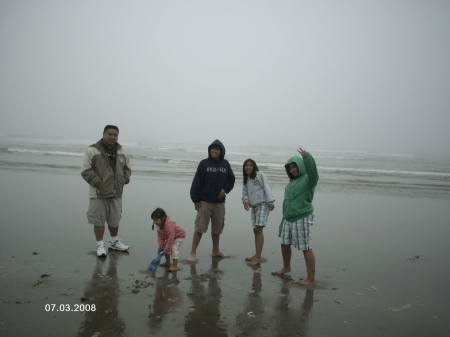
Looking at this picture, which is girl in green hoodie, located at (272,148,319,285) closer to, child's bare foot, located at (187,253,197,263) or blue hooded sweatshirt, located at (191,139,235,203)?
blue hooded sweatshirt, located at (191,139,235,203)

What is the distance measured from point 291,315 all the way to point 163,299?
4.53 ft

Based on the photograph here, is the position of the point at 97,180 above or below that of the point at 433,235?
above

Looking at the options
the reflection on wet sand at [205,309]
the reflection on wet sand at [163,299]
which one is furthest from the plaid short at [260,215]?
the reflection on wet sand at [163,299]

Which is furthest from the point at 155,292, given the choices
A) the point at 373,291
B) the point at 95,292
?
the point at 373,291

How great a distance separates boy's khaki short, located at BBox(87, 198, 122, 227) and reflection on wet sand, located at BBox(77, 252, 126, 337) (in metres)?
0.66

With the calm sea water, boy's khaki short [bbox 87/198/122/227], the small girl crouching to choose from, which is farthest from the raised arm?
the calm sea water

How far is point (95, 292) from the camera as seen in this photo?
143 inches

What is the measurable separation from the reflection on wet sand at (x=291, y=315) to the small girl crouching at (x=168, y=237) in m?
1.53

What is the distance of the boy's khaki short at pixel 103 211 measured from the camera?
4.94m

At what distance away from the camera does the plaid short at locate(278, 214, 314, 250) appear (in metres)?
4.28

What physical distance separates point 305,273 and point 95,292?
2825 mm

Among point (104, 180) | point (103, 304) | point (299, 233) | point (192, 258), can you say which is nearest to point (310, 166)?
point (299, 233)

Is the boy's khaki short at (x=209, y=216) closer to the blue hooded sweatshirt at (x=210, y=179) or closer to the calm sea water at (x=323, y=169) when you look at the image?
the blue hooded sweatshirt at (x=210, y=179)

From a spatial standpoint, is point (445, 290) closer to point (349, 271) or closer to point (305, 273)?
point (349, 271)
